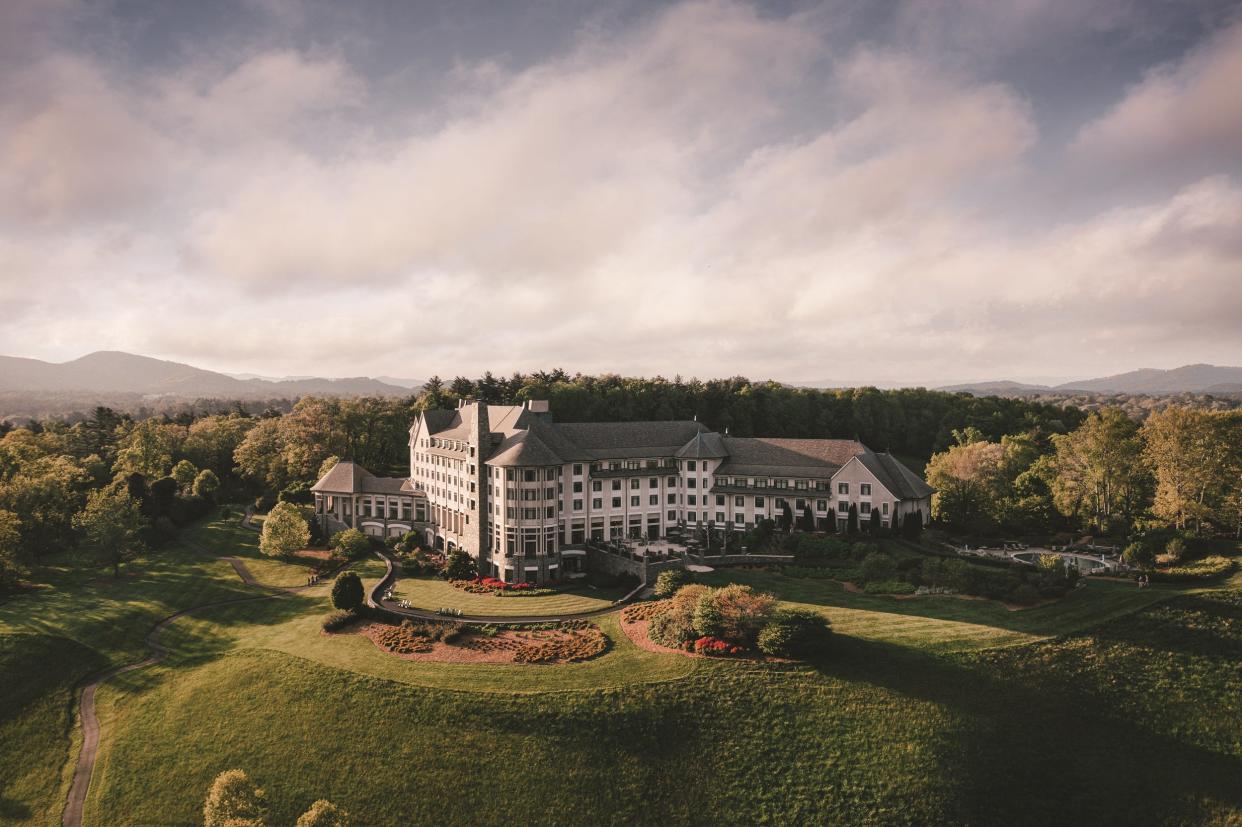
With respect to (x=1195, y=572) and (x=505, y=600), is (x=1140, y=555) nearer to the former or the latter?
(x=1195, y=572)

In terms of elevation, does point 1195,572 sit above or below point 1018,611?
above

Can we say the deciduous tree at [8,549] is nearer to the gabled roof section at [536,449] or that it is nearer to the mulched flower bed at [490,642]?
the mulched flower bed at [490,642]

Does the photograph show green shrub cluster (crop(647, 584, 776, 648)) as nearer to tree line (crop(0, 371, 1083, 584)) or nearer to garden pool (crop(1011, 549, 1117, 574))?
garden pool (crop(1011, 549, 1117, 574))

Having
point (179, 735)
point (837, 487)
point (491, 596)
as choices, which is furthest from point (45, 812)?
point (837, 487)

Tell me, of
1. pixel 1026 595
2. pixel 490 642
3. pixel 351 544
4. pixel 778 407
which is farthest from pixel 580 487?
pixel 778 407

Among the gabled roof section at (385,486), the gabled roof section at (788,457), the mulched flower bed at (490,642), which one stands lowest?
the mulched flower bed at (490,642)

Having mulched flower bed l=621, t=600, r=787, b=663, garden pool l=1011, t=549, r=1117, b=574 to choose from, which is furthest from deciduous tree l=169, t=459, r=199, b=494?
garden pool l=1011, t=549, r=1117, b=574

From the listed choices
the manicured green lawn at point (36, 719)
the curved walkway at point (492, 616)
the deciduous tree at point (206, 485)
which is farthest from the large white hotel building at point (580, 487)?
the manicured green lawn at point (36, 719)
